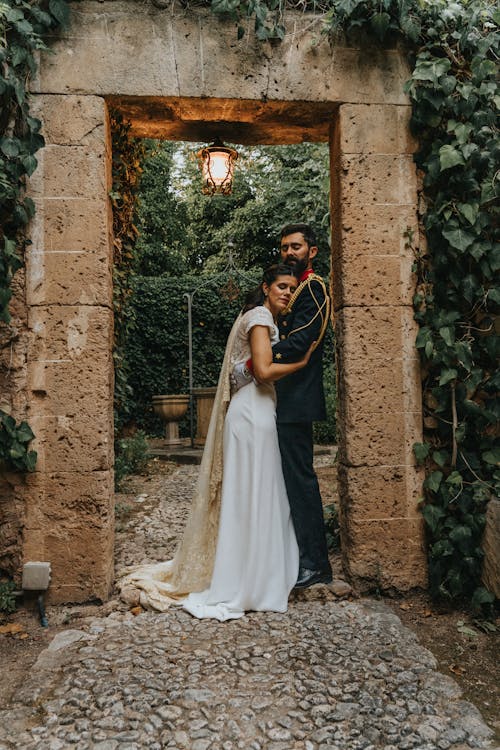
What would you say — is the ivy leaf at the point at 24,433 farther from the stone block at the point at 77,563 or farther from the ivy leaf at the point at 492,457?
the ivy leaf at the point at 492,457

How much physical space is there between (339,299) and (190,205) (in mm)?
13117

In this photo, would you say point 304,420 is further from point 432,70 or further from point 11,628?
point 432,70

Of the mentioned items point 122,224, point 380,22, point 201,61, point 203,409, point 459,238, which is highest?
point 380,22

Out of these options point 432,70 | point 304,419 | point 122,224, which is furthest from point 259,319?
point 122,224

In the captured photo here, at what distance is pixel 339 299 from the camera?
3.53 meters

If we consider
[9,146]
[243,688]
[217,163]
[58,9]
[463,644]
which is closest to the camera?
[243,688]

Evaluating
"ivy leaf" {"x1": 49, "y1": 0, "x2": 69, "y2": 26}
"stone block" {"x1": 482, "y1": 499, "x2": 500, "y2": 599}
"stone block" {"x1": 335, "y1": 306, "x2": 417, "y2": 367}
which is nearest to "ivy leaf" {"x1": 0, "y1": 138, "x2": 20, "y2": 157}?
"ivy leaf" {"x1": 49, "y1": 0, "x2": 69, "y2": 26}

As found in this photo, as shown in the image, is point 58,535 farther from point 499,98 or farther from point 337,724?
point 499,98

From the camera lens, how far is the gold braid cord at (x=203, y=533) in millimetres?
3414

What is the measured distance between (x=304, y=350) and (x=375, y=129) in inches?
54.4

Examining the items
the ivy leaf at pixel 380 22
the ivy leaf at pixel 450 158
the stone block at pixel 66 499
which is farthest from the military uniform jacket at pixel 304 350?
the ivy leaf at pixel 380 22

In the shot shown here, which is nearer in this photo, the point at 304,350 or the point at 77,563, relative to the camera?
the point at 77,563

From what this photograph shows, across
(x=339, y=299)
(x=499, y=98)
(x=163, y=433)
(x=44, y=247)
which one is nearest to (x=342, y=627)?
(x=339, y=299)

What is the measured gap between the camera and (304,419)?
3469 millimetres
